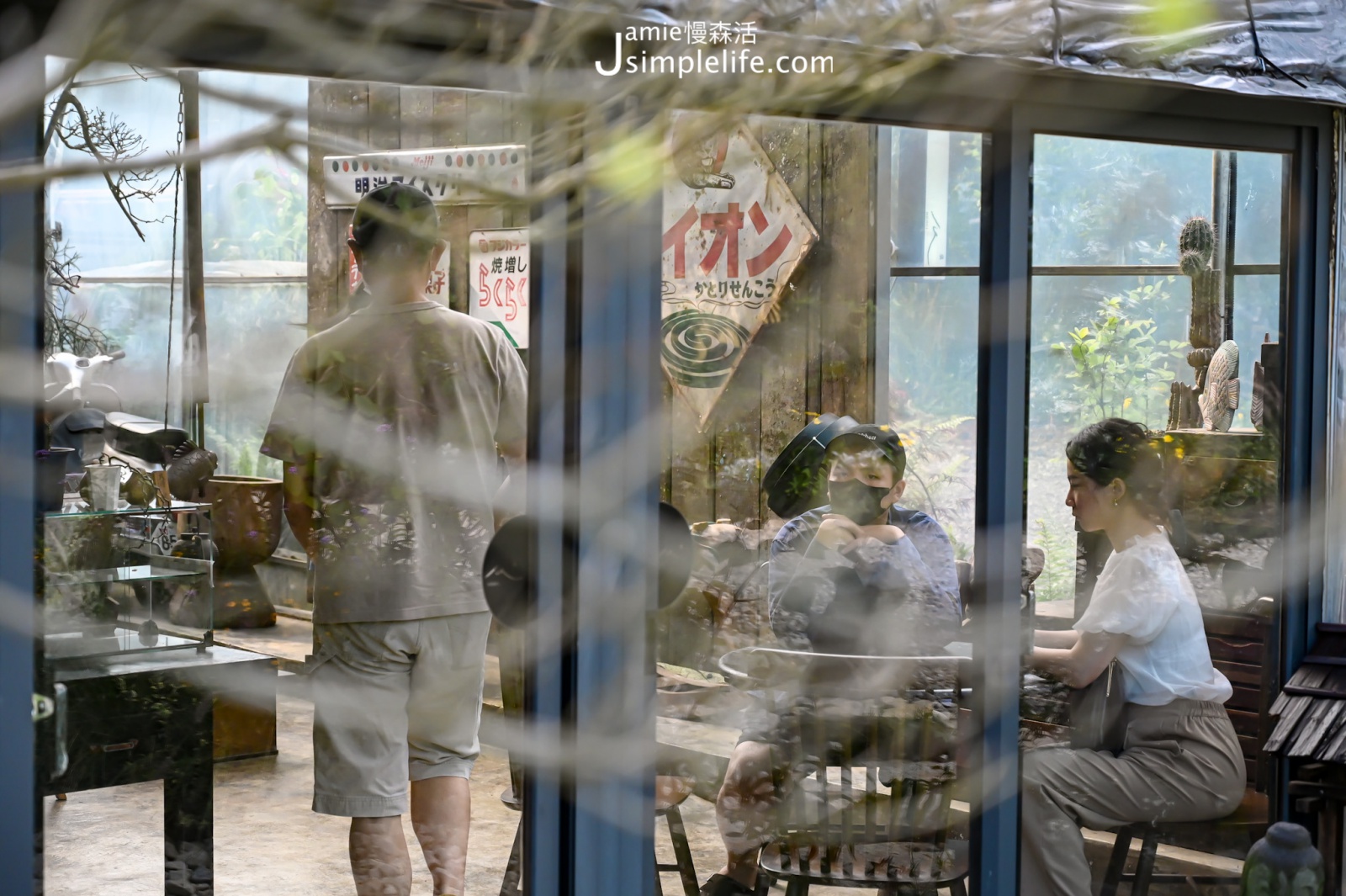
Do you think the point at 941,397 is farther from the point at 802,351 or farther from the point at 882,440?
the point at 802,351

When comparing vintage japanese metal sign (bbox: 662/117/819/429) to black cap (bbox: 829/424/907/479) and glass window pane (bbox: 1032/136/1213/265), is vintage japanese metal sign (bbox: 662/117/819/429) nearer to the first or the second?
black cap (bbox: 829/424/907/479)

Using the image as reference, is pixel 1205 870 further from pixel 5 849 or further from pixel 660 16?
pixel 5 849

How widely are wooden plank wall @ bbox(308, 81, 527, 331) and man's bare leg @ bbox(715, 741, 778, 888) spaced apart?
111 centimetres

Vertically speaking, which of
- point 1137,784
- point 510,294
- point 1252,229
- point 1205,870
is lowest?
point 1205,870

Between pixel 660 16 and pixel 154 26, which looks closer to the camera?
pixel 154 26

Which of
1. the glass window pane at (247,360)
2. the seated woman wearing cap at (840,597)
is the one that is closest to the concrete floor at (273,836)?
the seated woman wearing cap at (840,597)

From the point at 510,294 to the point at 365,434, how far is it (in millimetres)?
343

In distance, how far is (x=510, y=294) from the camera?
2359 millimetres

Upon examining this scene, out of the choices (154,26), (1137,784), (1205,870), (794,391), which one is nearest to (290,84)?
(154,26)

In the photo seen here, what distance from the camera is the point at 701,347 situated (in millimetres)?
3150

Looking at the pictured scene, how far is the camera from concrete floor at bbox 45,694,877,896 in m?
2.39

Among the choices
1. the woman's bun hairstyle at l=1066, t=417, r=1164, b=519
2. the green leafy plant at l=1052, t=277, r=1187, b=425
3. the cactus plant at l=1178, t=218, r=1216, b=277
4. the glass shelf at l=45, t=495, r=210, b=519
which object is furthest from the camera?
the cactus plant at l=1178, t=218, r=1216, b=277

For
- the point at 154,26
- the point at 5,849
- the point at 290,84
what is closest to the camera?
the point at 154,26

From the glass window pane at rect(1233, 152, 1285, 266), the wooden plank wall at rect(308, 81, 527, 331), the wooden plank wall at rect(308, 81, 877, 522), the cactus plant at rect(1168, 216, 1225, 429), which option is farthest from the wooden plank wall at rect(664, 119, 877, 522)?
the glass window pane at rect(1233, 152, 1285, 266)
